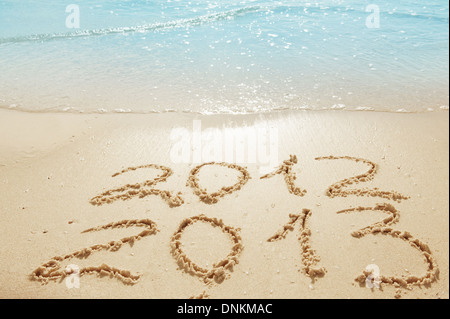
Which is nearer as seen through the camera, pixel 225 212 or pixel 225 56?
pixel 225 212

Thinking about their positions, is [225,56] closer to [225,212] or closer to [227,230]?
[225,212]

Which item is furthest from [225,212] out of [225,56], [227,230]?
[225,56]

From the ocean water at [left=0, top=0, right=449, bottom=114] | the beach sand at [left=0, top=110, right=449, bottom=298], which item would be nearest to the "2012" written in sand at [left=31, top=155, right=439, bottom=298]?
the beach sand at [left=0, top=110, right=449, bottom=298]

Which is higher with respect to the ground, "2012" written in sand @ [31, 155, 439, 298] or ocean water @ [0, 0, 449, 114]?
ocean water @ [0, 0, 449, 114]

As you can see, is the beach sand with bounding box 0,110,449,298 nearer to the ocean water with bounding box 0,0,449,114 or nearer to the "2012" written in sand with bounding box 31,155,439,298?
the "2012" written in sand with bounding box 31,155,439,298

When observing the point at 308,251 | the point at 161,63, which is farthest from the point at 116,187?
the point at 161,63

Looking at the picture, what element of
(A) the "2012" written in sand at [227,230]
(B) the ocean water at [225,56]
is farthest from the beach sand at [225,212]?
(B) the ocean water at [225,56]
